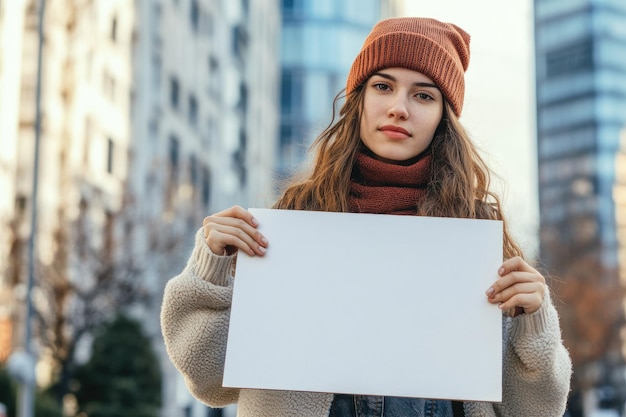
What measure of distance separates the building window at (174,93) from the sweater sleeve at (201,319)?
114 feet

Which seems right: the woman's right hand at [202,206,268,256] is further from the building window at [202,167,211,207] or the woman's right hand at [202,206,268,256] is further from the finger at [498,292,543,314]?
the building window at [202,167,211,207]

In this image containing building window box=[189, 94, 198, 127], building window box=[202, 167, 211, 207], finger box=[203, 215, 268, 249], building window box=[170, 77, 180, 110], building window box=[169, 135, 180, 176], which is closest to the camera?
finger box=[203, 215, 268, 249]

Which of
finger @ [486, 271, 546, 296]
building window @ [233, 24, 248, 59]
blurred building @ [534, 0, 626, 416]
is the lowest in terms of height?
finger @ [486, 271, 546, 296]

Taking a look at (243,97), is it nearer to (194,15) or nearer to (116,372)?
(194,15)

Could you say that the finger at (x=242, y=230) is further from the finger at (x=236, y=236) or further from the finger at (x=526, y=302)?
the finger at (x=526, y=302)

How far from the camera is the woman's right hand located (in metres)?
3.05

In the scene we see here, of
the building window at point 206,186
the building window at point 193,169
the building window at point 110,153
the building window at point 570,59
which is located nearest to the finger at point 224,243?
the building window at point 110,153

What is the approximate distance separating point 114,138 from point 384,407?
97.5 ft

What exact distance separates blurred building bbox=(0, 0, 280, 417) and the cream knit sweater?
15.3 metres

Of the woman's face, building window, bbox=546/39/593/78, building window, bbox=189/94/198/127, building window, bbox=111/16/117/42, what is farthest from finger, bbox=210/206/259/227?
building window, bbox=546/39/593/78

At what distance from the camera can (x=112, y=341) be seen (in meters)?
22.8

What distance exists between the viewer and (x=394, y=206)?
3.30 metres

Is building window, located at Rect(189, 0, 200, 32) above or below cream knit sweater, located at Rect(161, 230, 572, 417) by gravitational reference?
above

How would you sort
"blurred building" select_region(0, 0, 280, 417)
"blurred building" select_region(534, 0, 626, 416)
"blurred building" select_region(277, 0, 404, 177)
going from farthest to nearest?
"blurred building" select_region(534, 0, 626, 416) → "blurred building" select_region(277, 0, 404, 177) → "blurred building" select_region(0, 0, 280, 417)
